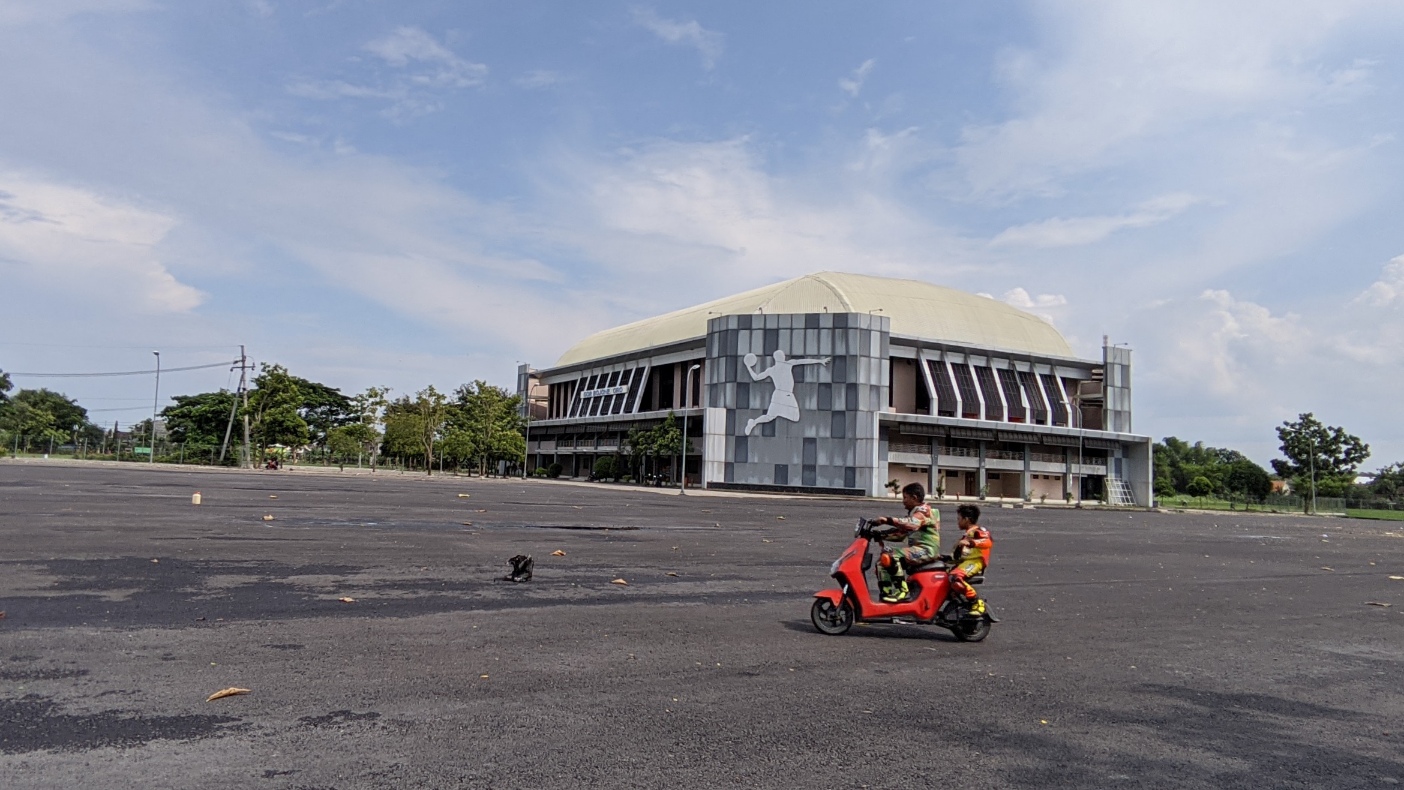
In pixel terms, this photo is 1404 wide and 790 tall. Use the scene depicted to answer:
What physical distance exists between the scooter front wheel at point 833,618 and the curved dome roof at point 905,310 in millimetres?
66481

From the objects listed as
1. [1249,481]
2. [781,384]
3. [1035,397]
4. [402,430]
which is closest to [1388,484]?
[1249,481]

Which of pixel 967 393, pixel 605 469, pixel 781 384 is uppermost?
pixel 967 393

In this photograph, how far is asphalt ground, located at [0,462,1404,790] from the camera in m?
4.79

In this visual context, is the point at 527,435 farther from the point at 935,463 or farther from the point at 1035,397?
the point at 1035,397

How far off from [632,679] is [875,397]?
206ft

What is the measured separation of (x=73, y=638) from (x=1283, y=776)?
339 inches

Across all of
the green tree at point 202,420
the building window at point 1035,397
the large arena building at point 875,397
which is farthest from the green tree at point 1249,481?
the green tree at point 202,420

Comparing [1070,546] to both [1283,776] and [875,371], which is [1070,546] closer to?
[1283,776]

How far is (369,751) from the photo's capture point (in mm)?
4793

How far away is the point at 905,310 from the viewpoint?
78750mm

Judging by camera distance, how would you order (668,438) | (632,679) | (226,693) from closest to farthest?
(226,693)
(632,679)
(668,438)

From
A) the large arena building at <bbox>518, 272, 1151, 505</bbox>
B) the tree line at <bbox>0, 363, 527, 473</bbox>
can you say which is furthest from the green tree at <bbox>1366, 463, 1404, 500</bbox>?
the tree line at <bbox>0, 363, 527, 473</bbox>

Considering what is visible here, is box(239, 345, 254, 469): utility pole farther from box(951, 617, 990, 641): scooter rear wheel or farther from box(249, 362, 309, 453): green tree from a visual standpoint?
box(951, 617, 990, 641): scooter rear wheel

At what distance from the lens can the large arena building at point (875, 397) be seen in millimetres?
67875
